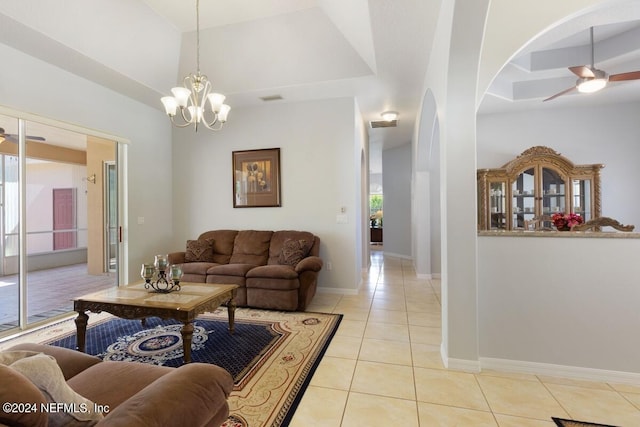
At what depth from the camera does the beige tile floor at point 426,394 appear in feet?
5.76

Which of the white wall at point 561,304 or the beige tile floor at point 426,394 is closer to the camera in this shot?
the beige tile floor at point 426,394

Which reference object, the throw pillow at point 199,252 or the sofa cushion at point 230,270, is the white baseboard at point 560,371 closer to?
the sofa cushion at point 230,270

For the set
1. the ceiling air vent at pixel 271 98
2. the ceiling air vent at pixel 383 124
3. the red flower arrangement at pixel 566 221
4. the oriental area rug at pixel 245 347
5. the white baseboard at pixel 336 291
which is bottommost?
the oriental area rug at pixel 245 347

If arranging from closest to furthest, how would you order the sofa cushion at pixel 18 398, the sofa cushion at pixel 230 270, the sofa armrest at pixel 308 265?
the sofa cushion at pixel 18 398, the sofa armrest at pixel 308 265, the sofa cushion at pixel 230 270

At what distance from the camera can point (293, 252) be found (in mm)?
3982

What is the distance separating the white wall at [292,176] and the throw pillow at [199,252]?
1.92ft

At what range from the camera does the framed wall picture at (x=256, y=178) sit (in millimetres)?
4672

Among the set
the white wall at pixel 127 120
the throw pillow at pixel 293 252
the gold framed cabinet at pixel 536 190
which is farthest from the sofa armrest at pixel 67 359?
the gold framed cabinet at pixel 536 190

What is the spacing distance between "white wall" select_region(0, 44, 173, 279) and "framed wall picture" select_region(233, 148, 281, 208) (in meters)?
1.29

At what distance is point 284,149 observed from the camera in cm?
467

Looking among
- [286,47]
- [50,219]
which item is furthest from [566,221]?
Result: [50,219]

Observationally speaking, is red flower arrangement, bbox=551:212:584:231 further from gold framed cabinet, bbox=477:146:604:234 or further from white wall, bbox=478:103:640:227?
white wall, bbox=478:103:640:227

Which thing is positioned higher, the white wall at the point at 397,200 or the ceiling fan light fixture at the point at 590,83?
the ceiling fan light fixture at the point at 590,83

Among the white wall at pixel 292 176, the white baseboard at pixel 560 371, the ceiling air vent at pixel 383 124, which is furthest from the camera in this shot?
the ceiling air vent at pixel 383 124
